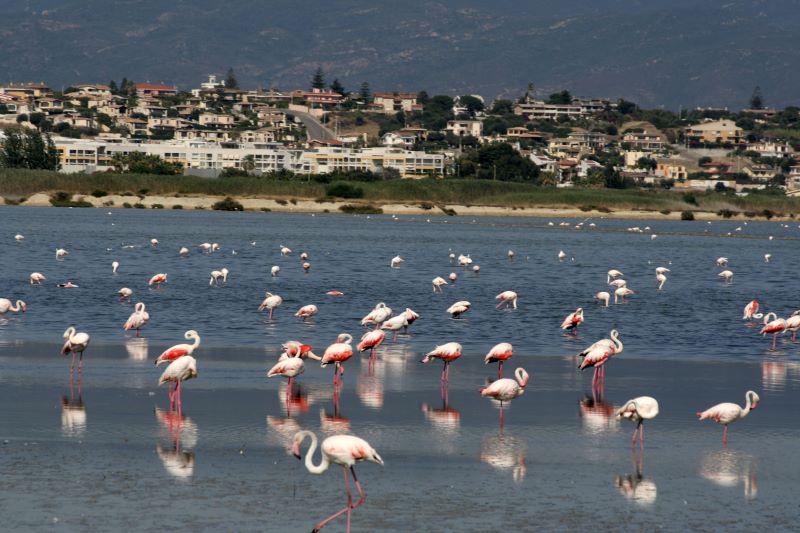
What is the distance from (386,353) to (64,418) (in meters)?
8.48

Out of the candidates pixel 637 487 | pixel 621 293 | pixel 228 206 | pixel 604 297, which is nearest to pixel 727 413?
pixel 637 487

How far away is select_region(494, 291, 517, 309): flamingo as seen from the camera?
3366 centimetres

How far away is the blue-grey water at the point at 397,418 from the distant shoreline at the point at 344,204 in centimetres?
7385

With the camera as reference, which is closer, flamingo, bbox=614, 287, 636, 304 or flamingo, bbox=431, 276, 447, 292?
flamingo, bbox=614, 287, 636, 304

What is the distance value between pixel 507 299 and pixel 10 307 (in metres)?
11.8

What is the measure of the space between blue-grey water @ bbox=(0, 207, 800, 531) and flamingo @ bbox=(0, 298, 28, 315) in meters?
0.25

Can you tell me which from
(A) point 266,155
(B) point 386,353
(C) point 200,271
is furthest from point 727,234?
(A) point 266,155

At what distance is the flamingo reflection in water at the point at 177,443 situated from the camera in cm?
1466

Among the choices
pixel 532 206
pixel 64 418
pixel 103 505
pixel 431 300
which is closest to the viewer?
pixel 103 505

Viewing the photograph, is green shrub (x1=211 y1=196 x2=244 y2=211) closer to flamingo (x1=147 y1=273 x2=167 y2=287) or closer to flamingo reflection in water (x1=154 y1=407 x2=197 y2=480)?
flamingo (x1=147 y1=273 x2=167 y2=287)

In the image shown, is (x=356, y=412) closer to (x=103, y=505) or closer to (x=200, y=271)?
(x=103, y=505)

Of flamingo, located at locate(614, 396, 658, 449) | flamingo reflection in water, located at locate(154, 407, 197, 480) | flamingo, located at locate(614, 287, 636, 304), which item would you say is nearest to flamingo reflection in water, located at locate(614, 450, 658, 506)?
flamingo, located at locate(614, 396, 658, 449)

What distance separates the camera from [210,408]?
18.3 metres

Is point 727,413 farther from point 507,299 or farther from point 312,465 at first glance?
point 507,299
